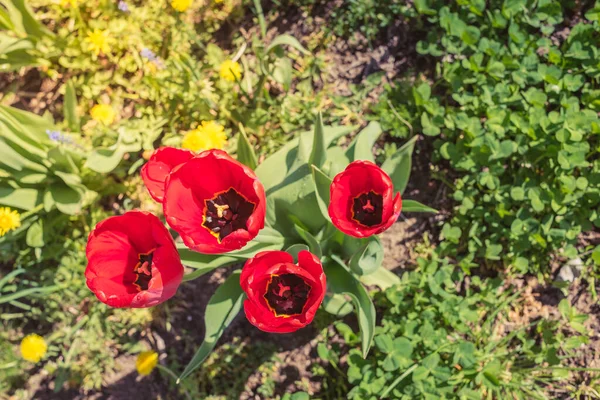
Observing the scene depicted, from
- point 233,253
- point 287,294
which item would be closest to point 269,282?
point 287,294

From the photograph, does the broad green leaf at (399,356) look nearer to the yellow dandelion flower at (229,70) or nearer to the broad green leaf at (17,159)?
the yellow dandelion flower at (229,70)

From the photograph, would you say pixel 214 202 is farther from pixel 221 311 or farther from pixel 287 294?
pixel 221 311

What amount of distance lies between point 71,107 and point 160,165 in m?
1.49

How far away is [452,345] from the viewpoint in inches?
91.7

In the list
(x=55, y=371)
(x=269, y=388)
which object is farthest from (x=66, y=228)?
(x=269, y=388)

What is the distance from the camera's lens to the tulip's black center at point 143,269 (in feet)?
5.58

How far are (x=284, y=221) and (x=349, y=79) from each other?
1.16 m

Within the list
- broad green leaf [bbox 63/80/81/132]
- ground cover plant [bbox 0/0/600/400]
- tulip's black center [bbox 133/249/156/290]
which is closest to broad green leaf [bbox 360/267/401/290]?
ground cover plant [bbox 0/0/600/400]

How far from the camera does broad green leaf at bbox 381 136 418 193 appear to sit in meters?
1.95

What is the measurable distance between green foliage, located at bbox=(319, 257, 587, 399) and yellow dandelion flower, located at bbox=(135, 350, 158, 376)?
924mm

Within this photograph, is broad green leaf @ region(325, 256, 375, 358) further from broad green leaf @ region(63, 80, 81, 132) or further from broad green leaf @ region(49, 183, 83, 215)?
broad green leaf @ region(63, 80, 81, 132)

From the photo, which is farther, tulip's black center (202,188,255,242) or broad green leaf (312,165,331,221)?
broad green leaf (312,165,331,221)

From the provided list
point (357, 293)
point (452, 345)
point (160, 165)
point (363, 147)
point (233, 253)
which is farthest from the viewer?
point (452, 345)

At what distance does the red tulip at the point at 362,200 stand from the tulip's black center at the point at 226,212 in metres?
0.29
